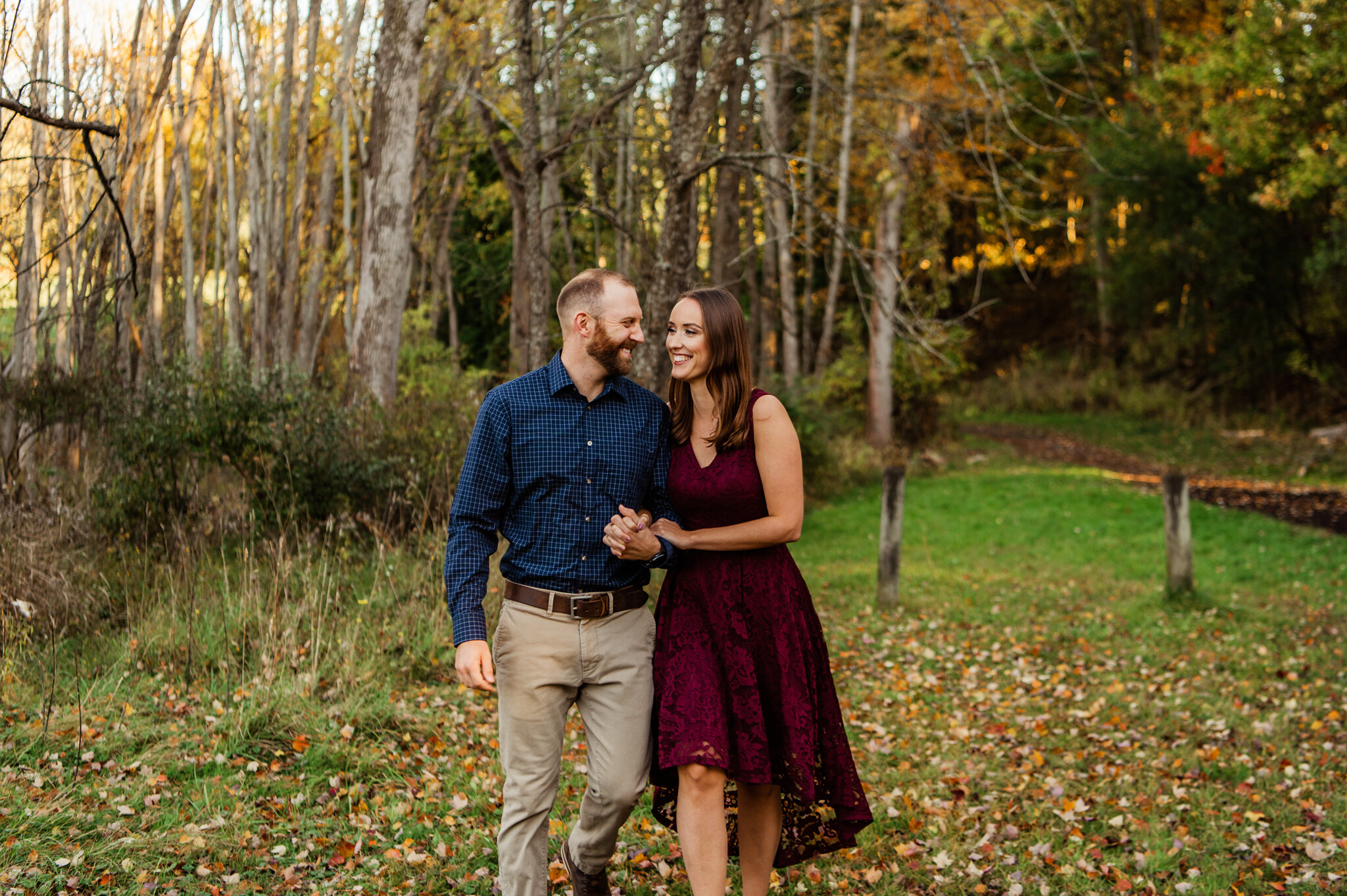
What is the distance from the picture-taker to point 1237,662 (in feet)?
24.5

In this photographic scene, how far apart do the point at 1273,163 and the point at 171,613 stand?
72.7 ft

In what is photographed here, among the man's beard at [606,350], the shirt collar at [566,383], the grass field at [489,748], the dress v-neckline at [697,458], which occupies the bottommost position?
the grass field at [489,748]

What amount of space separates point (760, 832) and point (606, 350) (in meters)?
1.65

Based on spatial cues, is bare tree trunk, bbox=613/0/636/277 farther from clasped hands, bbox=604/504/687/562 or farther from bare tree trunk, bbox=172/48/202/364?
clasped hands, bbox=604/504/687/562

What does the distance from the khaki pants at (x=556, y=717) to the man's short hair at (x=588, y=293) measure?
0.92 meters

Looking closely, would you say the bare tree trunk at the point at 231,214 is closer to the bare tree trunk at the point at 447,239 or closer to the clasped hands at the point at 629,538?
the bare tree trunk at the point at 447,239

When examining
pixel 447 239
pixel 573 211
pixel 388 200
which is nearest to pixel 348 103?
pixel 573 211

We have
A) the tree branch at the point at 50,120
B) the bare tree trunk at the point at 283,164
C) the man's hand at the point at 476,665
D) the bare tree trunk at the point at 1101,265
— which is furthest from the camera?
the bare tree trunk at the point at 1101,265

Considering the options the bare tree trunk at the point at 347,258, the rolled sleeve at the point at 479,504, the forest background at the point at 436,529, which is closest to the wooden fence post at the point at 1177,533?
the forest background at the point at 436,529

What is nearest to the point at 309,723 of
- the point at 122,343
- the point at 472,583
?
the point at 472,583

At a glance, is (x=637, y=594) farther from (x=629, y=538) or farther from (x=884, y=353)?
(x=884, y=353)

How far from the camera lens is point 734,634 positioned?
10.8 feet

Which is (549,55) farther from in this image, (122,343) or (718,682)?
(718,682)

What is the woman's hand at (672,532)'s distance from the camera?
129 inches
